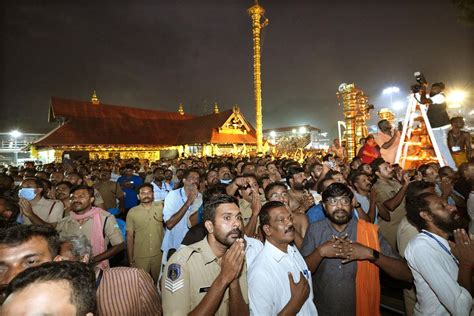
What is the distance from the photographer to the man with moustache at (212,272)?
6.52ft

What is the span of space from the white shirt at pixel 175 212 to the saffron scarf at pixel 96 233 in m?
1.16

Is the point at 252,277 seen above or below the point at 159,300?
above

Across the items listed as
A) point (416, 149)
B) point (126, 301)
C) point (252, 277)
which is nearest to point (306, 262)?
point (252, 277)

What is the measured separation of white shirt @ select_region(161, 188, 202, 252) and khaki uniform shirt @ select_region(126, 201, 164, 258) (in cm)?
17

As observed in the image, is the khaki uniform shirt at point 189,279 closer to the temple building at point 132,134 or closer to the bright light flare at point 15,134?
the temple building at point 132,134

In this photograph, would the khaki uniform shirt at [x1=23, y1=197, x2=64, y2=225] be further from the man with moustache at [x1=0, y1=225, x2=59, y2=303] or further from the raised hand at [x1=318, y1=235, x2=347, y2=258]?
the raised hand at [x1=318, y1=235, x2=347, y2=258]

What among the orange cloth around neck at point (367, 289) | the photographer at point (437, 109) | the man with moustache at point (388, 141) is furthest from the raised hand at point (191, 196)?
the photographer at point (437, 109)

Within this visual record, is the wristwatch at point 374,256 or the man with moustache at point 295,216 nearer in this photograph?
the wristwatch at point 374,256

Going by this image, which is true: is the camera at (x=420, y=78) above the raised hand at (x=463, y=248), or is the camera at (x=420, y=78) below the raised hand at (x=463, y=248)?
above

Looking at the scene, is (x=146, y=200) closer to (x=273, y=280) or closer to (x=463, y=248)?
(x=273, y=280)

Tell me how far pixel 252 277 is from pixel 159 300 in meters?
0.95

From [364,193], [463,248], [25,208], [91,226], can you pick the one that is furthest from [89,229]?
[364,193]

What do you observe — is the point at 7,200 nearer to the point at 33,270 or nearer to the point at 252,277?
the point at 33,270

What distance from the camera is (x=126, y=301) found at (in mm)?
2320
